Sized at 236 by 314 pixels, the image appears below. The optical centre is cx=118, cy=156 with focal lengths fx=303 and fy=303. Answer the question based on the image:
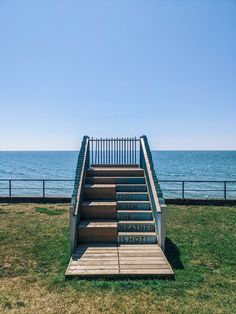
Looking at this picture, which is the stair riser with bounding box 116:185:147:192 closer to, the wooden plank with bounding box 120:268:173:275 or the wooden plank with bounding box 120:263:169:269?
the wooden plank with bounding box 120:263:169:269

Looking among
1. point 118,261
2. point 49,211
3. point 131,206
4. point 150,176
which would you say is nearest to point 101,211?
point 131,206

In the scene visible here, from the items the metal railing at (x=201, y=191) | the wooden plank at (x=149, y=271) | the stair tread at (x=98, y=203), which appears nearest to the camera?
the wooden plank at (x=149, y=271)

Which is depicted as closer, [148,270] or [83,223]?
[148,270]

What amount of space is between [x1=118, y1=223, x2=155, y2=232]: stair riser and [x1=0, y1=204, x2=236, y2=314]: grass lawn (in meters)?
0.78

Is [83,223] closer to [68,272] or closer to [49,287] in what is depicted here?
[68,272]

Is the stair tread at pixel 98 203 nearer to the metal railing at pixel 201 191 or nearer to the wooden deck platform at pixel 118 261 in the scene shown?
the wooden deck platform at pixel 118 261

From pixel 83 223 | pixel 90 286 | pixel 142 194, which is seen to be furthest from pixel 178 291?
pixel 142 194

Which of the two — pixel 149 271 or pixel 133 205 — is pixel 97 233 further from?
pixel 149 271

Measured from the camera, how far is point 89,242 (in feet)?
29.4

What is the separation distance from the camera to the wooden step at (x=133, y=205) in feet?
33.4

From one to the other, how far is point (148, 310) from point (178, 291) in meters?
1.01

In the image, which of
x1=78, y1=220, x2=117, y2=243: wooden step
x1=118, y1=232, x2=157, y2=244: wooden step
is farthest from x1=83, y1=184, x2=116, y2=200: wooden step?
x1=118, y1=232, x2=157, y2=244: wooden step

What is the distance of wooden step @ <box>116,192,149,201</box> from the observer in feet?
34.8

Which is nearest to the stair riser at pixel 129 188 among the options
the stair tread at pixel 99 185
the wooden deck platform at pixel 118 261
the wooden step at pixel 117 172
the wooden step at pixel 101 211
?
the stair tread at pixel 99 185
